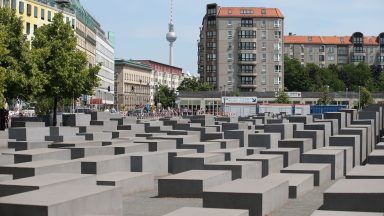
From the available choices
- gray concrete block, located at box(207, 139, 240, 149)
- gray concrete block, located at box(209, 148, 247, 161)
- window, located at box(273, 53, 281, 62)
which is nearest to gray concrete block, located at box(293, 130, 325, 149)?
gray concrete block, located at box(207, 139, 240, 149)

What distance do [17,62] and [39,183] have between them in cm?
2441

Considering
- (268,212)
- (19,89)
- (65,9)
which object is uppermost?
(65,9)

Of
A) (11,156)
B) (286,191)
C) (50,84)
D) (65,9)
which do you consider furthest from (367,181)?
(65,9)

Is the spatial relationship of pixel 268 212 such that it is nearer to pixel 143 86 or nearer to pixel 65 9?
pixel 65 9

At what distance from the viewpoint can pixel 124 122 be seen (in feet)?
129

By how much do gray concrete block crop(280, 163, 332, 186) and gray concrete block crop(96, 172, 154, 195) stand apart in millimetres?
3326

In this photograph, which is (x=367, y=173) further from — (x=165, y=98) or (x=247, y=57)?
(x=165, y=98)

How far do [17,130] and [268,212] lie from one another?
18.9 metres

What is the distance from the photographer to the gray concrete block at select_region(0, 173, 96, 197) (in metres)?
12.4

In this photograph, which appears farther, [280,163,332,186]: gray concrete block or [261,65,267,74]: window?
[261,65,267,74]: window

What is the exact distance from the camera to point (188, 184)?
1443 cm

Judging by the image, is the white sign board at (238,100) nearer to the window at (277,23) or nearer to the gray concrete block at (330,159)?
the window at (277,23)

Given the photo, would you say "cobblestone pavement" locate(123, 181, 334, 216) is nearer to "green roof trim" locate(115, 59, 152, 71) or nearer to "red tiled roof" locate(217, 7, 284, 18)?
"red tiled roof" locate(217, 7, 284, 18)

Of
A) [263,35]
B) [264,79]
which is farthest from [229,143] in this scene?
[264,79]
